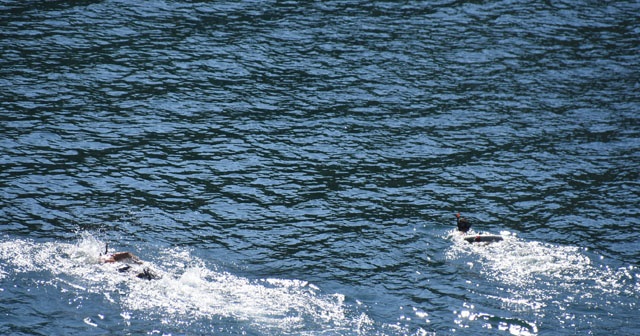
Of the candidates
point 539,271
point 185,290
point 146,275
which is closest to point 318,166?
point 185,290

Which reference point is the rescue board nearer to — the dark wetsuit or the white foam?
the white foam

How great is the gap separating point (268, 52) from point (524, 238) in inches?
935

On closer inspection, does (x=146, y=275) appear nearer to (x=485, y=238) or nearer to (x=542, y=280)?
(x=485, y=238)

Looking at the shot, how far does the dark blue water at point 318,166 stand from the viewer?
86.8ft

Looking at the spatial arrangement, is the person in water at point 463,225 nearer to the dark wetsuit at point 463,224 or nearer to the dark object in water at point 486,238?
the dark wetsuit at point 463,224

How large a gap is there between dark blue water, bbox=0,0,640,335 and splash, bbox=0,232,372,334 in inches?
3.4

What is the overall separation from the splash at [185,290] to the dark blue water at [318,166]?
0.09 metres

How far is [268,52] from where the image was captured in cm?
4869

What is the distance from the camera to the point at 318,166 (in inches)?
1439

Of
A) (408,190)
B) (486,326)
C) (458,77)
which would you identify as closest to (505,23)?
(458,77)

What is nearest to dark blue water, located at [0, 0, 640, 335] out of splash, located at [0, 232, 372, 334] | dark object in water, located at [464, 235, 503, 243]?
splash, located at [0, 232, 372, 334]

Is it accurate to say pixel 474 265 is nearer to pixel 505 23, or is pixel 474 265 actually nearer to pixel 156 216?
pixel 156 216

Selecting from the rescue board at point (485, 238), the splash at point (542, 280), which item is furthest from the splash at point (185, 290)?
the rescue board at point (485, 238)

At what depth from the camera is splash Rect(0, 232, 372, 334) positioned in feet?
83.3
